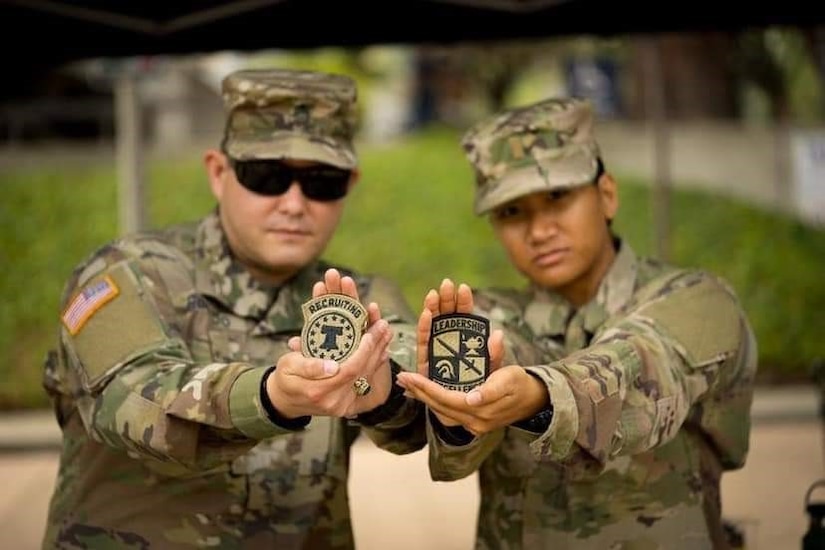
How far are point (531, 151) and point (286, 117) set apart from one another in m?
0.57

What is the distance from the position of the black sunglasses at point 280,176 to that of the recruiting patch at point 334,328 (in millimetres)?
744

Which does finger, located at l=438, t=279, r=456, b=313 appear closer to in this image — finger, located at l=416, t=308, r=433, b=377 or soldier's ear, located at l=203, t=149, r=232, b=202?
finger, located at l=416, t=308, r=433, b=377

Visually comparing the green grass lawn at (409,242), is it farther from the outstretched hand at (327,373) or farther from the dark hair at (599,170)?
the outstretched hand at (327,373)

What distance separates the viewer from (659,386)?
2279 mm

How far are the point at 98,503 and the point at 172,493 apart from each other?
0.17 metres

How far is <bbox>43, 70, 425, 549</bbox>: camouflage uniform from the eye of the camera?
2354 mm

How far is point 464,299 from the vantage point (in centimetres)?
206

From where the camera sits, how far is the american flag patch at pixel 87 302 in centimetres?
250

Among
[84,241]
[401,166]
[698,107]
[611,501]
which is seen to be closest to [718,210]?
[698,107]

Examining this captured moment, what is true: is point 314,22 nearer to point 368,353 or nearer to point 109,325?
point 109,325

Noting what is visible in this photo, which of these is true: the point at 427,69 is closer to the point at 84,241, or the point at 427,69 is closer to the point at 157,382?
the point at 84,241

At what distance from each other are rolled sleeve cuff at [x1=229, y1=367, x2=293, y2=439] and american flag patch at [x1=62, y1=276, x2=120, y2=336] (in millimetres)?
488

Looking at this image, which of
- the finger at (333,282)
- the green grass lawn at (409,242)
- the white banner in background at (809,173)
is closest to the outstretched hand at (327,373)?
the finger at (333,282)

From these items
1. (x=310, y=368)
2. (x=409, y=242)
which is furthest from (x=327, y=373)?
(x=409, y=242)
